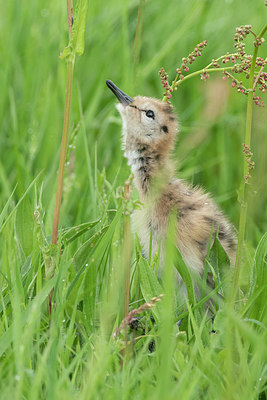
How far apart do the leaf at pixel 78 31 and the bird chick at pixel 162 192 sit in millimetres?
957

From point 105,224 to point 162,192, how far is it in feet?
1.17

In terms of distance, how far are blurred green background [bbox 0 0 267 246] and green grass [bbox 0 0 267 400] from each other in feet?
0.05

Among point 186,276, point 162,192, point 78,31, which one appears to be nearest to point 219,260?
point 186,276

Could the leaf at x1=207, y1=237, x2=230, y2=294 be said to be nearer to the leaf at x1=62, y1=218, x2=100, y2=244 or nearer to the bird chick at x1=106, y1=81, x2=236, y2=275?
the bird chick at x1=106, y1=81, x2=236, y2=275

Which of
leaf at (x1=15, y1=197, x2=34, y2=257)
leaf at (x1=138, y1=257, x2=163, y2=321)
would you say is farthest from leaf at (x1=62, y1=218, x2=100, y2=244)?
leaf at (x1=138, y1=257, x2=163, y2=321)

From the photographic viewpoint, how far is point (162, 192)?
10.8ft

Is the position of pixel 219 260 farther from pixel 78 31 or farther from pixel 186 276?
pixel 78 31

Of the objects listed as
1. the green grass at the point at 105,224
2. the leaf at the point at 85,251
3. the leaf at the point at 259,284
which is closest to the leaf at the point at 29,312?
the green grass at the point at 105,224

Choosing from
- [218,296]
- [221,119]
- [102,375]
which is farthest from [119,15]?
[102,375]

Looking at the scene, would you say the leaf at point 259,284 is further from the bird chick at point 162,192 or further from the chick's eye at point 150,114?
the chick's eye at point 150,114

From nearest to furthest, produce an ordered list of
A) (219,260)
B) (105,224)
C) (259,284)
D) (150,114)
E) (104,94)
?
(259,284) → (219,260) → (105,224) → (150,114) → (104,94)

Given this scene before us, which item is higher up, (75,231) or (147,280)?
(75,231)

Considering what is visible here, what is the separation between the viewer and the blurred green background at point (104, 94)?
13.7ft

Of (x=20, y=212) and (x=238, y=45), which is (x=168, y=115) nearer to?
(x=20, y=212)
